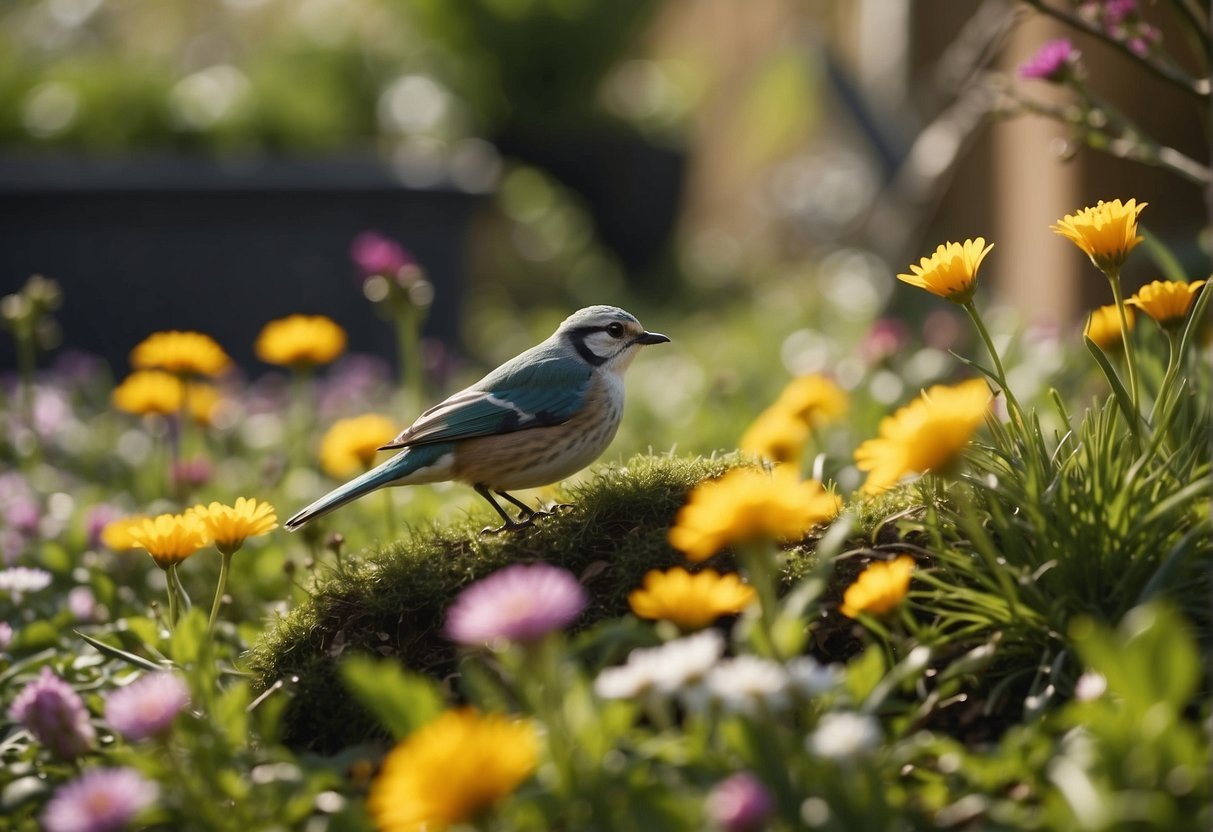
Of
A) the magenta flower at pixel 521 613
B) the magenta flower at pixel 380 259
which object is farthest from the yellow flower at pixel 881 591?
the magenta flower at pixel 380 259

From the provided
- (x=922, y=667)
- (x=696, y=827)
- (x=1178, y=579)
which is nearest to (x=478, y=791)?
(x=696, y=827)

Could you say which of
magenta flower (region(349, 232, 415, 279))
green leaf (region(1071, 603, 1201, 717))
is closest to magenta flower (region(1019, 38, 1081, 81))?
magenta flower (region(349, 232, 415, 279))

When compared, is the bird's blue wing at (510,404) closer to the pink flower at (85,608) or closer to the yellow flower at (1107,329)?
the pink flower at (85,608)

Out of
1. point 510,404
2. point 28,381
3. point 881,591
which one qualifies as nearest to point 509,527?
point 510,404

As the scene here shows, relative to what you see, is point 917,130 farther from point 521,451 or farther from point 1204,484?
point 1204,484

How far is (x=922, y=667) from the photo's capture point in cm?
195

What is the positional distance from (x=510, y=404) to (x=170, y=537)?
2.91 feet

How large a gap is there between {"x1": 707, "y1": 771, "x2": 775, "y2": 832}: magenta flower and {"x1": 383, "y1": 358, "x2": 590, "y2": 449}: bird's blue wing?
1.47 m

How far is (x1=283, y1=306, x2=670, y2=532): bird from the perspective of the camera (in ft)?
9.52

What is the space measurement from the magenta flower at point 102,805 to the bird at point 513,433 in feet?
3.72

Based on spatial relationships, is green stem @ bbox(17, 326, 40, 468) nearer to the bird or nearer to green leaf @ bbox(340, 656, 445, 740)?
the bird

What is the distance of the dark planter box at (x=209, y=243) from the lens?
6.98 m

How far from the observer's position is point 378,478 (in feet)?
9.52

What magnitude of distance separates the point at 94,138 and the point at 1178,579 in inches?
255
